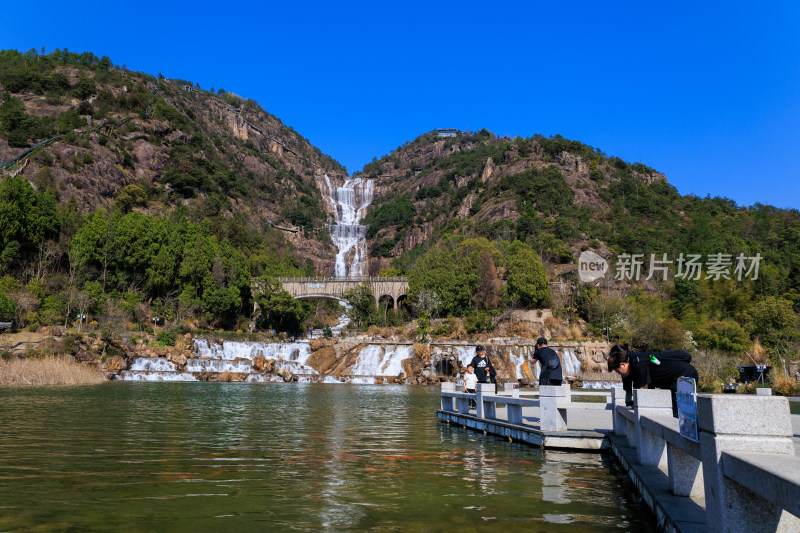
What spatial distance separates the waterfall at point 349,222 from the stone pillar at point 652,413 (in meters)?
106

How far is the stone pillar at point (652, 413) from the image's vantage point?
8.08 meters

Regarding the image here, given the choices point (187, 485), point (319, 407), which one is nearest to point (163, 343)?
point (319, 407)

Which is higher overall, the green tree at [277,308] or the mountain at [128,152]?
the mountain at [128,152]

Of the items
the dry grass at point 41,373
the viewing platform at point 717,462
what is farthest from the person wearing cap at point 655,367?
the dry grass at point 41,373

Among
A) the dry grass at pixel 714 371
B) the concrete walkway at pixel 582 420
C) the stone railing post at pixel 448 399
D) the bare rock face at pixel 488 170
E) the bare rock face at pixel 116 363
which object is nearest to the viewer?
the concrete walkway at pixel 582 420

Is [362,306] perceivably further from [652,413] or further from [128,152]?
[652,413]

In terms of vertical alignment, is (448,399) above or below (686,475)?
below

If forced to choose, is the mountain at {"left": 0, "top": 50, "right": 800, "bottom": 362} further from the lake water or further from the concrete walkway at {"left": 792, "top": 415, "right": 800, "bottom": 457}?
the lake water

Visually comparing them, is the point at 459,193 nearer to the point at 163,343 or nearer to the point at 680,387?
the point at 163,343

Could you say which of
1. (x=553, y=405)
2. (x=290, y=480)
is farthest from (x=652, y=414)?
(x=290, y=480)

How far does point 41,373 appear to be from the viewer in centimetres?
3309

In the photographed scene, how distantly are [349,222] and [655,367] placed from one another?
14315 cm

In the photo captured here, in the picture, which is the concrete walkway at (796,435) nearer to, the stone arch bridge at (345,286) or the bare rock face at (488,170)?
the stone arch bridge at (345,286)

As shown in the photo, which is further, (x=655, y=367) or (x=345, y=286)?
(x=345, y=286)
